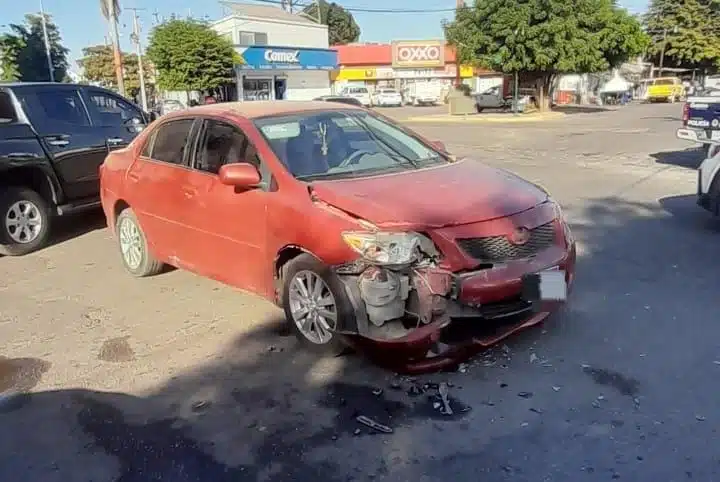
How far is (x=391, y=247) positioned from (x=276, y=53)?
47577mm

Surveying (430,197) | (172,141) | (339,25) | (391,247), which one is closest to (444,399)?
(391,247)

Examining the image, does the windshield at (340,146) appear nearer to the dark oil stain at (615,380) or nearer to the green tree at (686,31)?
A: the dark oil stain at (615,380)

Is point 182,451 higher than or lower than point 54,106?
lower

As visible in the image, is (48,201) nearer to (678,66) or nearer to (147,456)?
(147,456)

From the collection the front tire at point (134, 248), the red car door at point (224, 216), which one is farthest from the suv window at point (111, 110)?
the red car door at point (224, 216)

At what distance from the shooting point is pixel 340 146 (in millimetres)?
5027

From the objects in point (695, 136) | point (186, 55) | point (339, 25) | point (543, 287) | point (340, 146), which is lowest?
point (543, 287)

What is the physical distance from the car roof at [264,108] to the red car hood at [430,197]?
1075mm

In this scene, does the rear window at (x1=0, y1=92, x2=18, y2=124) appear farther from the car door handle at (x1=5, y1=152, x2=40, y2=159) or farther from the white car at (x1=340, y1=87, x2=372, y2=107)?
the white car at (x1=340, y1=87, x2=372, y2=107)

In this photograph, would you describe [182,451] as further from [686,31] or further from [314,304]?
[686,31]

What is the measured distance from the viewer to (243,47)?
4650cm

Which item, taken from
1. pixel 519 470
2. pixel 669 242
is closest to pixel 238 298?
pixel 519 470

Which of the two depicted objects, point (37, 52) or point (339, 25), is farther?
point (339, 25)

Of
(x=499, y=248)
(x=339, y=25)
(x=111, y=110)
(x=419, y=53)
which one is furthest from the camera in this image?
(x=339, y=25)
